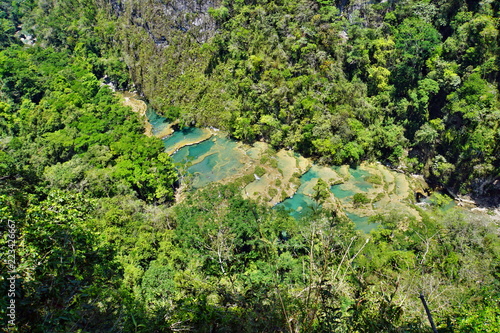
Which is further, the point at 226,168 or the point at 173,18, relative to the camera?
the point at 173,18

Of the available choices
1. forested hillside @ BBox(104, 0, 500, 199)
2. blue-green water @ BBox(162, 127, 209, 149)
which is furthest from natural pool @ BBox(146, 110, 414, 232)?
forested hillside @ BBox(104, 0, 500, 199)

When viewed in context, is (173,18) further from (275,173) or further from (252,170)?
(275,173)

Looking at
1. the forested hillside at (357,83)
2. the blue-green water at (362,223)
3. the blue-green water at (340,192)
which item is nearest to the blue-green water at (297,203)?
the blue-green water at (340,192)

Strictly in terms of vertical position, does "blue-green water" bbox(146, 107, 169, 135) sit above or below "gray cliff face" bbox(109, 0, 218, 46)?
below

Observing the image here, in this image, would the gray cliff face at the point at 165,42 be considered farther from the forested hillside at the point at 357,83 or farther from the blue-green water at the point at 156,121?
the blue-green water at the point at 156,121

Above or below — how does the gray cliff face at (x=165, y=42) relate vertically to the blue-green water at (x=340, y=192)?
above

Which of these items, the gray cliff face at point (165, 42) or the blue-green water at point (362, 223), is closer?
the blue-green water at point (362, 223)

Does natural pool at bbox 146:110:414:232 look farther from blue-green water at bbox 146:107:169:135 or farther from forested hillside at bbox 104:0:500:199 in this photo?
blue-green water at bbox 146:107:169:135

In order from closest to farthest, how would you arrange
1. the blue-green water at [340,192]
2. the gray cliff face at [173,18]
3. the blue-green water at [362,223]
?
the blue-green water at [362,223]
the blue-green water at [340,192]
the gray cliff face at [173,18]

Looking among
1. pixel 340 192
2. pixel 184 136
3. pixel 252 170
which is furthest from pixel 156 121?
pixel 340 192
